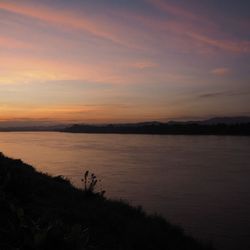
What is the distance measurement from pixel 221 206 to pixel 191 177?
40.7 ft

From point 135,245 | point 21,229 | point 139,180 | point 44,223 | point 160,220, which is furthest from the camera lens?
point 139,180

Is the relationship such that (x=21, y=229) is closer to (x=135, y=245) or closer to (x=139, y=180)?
(x=135, y=245)

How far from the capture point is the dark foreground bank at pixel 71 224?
23.8 feet

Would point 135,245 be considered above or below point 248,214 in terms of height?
above

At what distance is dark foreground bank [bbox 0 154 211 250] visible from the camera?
7.26 meters

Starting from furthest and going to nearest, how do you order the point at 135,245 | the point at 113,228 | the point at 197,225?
the point at 197,225 → the point at 113,228 → the point at 135,245

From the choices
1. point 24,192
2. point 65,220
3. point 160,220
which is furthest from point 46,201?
point 160,220

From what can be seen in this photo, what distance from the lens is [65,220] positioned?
10.3 m

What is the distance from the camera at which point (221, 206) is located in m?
21.0

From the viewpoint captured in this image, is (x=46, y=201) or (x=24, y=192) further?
(x=46, y=201)

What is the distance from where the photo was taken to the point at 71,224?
1007cm

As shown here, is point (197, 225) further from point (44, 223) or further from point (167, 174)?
Answer: point (167, 174)

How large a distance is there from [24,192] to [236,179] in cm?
2398

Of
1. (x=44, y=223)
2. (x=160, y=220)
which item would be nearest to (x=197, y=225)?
(x=160, y=220)
